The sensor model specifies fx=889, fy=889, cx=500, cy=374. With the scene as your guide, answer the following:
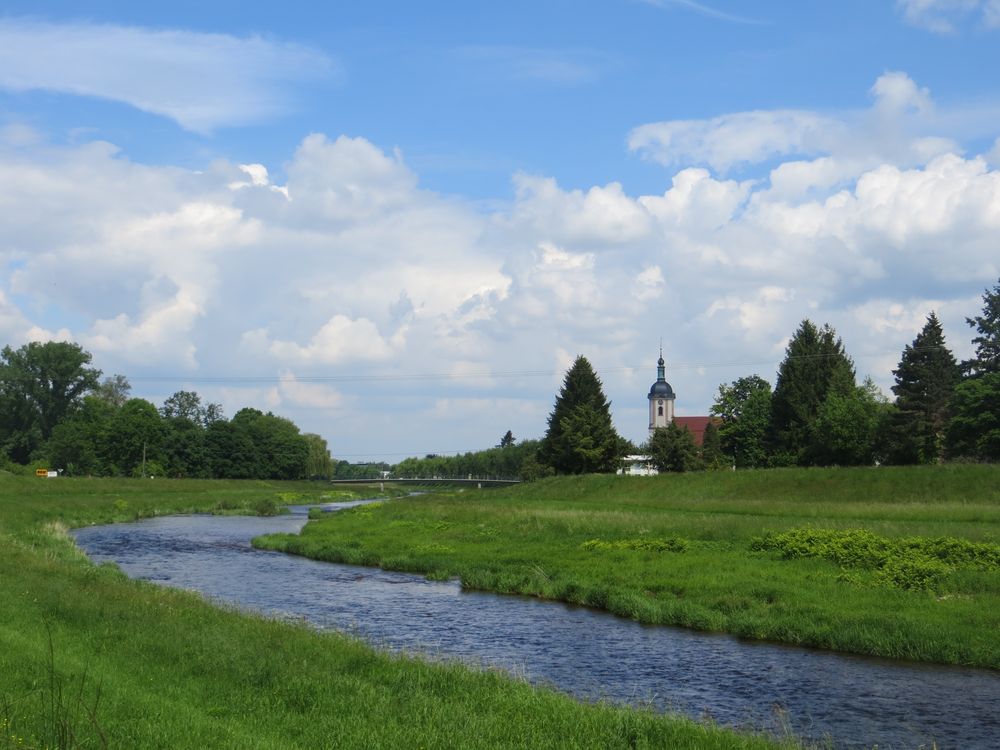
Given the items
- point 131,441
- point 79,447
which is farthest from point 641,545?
point 79,447

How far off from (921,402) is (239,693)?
280ft

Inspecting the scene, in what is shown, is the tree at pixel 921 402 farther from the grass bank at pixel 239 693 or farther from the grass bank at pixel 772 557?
the grass bank at pixel 239 693

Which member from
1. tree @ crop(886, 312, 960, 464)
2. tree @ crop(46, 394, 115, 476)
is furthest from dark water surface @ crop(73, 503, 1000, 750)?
tree @ crop(46, 394, 115, 476)

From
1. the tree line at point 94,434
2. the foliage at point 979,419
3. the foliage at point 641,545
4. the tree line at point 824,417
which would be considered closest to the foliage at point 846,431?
the tree line at point 824,417

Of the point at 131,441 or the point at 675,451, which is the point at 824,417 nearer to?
the point at 675,451

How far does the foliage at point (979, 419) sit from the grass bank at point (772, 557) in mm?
12756

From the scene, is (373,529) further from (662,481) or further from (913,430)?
(913,430)

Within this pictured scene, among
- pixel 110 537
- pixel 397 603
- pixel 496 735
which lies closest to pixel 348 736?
pixel 496 735

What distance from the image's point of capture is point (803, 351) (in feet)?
352

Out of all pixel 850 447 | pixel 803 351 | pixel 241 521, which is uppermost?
pixel 803 351

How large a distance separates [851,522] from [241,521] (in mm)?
57245

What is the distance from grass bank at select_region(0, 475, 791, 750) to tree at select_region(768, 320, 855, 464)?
88.5 m

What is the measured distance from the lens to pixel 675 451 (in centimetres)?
12231

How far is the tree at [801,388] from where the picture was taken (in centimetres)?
10200
